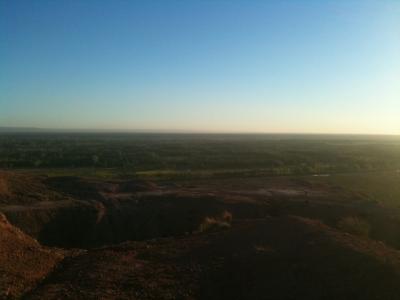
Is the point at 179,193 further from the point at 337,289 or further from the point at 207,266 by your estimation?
the point at 337,289

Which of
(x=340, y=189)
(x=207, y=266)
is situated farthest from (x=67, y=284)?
(x=340, y=189)

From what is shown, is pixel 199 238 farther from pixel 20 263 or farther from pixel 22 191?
pixel 22 191

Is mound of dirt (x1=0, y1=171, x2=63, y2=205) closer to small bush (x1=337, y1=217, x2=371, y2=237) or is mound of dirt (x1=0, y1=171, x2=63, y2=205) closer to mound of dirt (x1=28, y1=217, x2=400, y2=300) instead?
mound of dirt (x1=28, y1=217, x2=400, y2=300)

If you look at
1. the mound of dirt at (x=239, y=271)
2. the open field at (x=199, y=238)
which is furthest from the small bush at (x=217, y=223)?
the mound of dirt at (x=239, y=271)

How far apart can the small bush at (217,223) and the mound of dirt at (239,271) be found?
4.85 meters

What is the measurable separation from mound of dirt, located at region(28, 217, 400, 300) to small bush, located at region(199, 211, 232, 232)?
15.9ft

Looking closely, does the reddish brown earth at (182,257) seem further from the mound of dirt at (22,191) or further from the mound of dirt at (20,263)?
the mound of dirt at (22,191)

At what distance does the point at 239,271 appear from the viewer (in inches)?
464

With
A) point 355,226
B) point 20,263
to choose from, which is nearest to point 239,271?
point 20,263

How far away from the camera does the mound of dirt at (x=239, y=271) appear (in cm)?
1036

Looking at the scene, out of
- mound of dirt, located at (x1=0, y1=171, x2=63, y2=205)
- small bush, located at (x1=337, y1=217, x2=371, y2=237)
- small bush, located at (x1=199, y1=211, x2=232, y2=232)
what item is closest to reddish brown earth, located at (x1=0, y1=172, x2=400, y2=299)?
small bush, located at (x1=199, y1=211, x2=232, y2=232)

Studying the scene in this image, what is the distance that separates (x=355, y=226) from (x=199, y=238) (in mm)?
10944

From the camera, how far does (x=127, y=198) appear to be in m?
29.4

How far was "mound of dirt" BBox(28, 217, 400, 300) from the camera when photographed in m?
10.4
